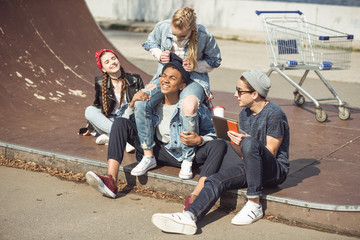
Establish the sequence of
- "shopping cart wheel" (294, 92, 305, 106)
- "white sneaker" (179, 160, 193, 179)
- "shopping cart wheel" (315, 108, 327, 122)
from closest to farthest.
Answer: "white sneaker" (179, 160, 193, 179) < "shopping cart wheel" (315, 108, 327, 122) < "shopping cart wheel" (294, 92, 305, 106)

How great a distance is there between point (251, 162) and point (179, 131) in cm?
80

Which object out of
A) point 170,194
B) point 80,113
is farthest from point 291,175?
point 80,113

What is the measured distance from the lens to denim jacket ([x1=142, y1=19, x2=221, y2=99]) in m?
4.88

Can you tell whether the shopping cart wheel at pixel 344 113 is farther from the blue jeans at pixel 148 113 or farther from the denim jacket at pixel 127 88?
the blue jeans at pixel 148 113

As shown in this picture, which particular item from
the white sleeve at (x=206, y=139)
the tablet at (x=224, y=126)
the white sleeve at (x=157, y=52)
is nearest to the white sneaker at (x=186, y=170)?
the white sleeve at (x=206, y=139)

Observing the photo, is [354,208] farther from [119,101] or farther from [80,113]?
[80,113]

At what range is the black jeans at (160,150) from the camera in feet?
14.3

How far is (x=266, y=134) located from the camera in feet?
13.7

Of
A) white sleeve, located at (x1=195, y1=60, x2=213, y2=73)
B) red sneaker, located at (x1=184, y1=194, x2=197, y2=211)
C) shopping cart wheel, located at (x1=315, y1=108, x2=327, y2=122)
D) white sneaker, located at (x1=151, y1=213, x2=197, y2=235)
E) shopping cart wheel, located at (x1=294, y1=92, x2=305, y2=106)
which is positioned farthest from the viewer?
shopping cart wheel, located at (x1=294, y1=92, x2=305, y2=106)

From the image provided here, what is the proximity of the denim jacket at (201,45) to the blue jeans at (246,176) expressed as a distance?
0.92 metres

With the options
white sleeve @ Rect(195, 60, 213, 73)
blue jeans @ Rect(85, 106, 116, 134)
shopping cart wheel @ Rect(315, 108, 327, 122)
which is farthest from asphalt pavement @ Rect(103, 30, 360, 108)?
white sleeve @ Rect(195, 60, 213, 73)

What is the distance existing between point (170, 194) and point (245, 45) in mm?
11103

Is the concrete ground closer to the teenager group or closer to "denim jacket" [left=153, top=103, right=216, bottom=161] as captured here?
the teenager group

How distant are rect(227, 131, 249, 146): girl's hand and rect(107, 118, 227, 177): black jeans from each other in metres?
0.32
